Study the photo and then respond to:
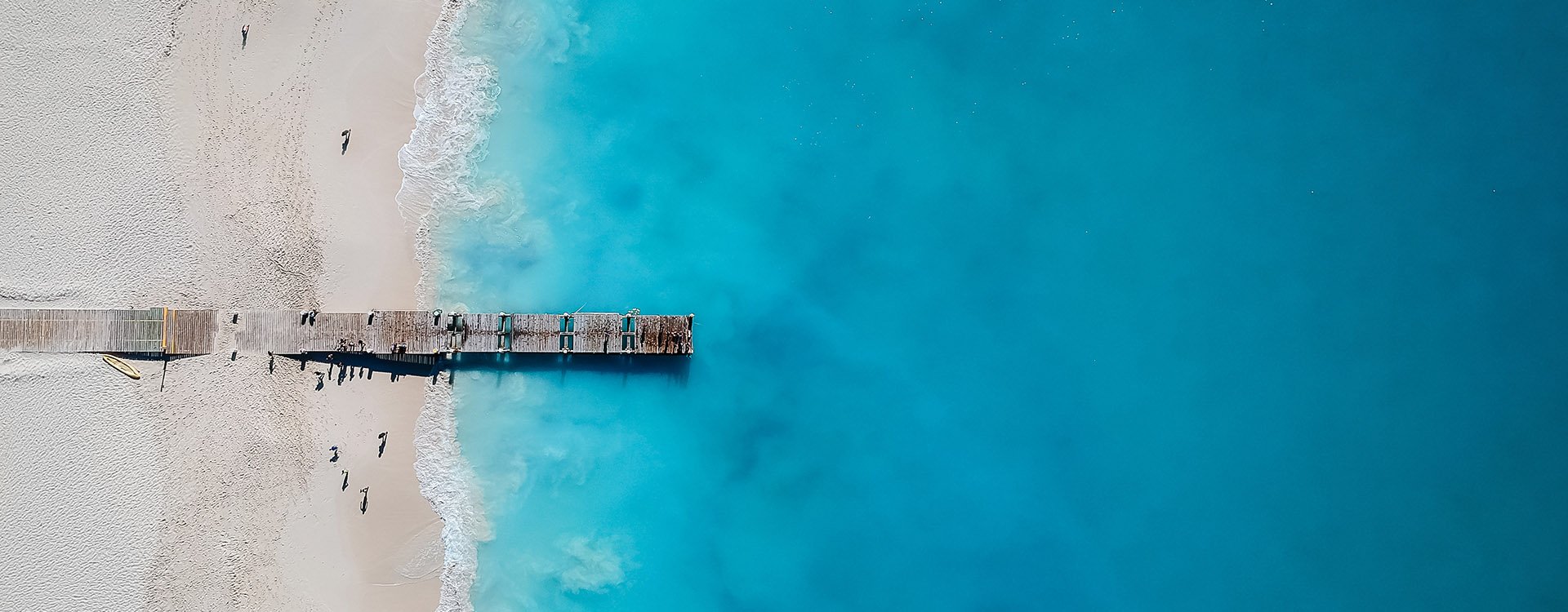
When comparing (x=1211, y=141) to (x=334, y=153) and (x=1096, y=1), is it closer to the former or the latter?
(x=1096, y=1)

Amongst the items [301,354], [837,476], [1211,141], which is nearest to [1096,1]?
[1211,141]

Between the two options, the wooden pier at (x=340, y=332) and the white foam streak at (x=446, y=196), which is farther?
the white foam streak at (x=446, y=196)

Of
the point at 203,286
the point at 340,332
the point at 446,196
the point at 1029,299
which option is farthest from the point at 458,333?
the point at 1029,299

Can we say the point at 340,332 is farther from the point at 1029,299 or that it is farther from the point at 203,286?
the point at 1029,299

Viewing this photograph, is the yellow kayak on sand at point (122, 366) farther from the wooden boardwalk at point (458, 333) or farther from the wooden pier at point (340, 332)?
the wooden boardwalk at point (458, 333)

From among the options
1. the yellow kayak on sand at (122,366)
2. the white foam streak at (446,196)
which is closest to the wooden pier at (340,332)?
the yellow kayak on sand at (122,366)
